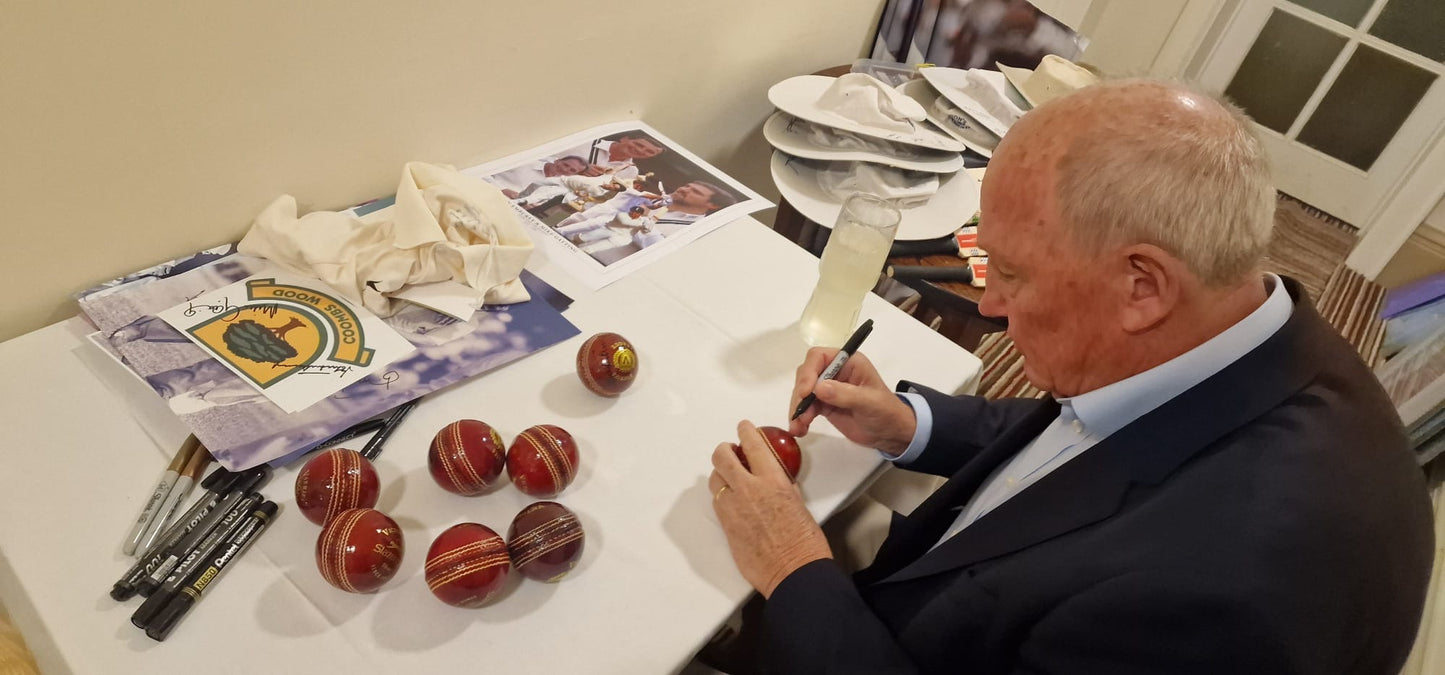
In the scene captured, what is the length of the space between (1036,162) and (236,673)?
77cm

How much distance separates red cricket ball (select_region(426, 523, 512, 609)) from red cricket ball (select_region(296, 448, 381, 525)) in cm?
9

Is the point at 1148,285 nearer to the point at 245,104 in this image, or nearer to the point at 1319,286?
the point at 245,104

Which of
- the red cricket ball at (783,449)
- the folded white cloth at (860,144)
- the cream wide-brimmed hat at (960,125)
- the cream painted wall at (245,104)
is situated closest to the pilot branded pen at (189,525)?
the cream painted wall at (245,104)

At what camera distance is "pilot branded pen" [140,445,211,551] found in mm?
643

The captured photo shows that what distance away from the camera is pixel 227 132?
85cm

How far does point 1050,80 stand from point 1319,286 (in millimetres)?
2015

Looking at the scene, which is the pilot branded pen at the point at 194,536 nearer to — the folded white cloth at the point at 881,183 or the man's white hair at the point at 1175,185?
the man's white hair at the point at 1175,185

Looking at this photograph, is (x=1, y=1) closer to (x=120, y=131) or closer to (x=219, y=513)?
(x=120, y=131)

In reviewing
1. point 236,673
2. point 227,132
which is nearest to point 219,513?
point 236,673

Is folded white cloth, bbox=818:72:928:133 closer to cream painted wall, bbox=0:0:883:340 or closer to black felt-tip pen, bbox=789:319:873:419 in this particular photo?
cream painted wall, bbox=0:0:883:340

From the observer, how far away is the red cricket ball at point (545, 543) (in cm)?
65

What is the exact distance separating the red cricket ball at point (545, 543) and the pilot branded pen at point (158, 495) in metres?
0.29

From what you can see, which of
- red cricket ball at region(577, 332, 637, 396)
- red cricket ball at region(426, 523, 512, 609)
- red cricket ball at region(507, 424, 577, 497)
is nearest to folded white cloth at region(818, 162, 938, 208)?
red cricket ball at region(577, 332, 637, 396)

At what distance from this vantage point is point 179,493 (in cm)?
67
